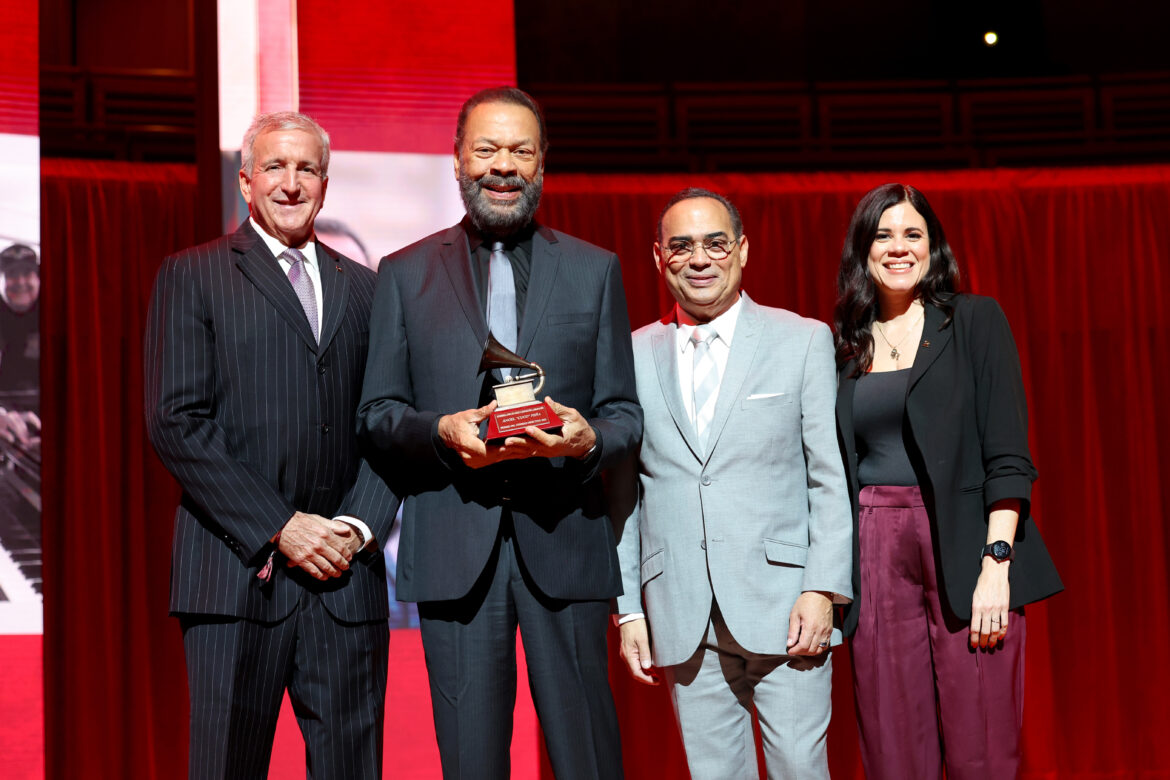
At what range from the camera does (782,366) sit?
2.26 metres

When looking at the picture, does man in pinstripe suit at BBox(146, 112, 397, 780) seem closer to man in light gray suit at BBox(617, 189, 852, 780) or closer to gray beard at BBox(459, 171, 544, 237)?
gray beard at BBox(459, 171, 544, 237)

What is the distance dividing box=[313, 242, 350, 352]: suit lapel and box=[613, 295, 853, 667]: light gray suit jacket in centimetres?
62

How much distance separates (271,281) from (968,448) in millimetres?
1384

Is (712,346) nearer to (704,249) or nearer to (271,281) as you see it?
(704,249)

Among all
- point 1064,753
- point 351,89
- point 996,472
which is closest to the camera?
point 996,472

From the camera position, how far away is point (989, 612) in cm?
213

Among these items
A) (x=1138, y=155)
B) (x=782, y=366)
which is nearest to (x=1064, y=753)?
(x=1138, y=155)

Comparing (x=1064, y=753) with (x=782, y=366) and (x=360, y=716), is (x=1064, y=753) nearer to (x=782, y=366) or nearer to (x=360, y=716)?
(x=782, y=366)

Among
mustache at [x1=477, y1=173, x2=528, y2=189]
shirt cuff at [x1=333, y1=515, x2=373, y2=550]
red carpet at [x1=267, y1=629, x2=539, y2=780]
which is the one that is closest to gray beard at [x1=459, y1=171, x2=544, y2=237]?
mustache at [x1=477, y1=173, x2=528, y2=189]

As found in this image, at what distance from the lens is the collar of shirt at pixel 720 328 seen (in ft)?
7.59

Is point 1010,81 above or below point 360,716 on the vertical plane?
above

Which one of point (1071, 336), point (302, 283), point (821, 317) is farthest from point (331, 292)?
point (1071, 336)

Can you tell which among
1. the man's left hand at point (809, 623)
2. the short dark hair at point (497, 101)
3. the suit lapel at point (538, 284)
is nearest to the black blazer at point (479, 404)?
the suit lapel at point (538, 284)

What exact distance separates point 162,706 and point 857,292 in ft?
12.2
